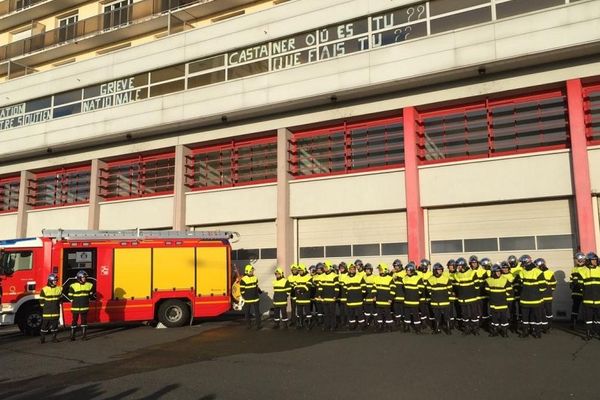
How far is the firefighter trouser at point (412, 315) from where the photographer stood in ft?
41.5

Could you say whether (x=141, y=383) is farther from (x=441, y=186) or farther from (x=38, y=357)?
(x=441, y=186)

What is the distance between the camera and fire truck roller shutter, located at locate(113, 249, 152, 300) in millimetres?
14664

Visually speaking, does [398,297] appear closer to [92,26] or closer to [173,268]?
[173,268]

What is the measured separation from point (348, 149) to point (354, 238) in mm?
3034

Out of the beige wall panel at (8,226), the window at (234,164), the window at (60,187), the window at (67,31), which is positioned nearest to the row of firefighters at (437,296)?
the window at (234,164)

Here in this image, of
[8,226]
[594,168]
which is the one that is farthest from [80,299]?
[8,226]

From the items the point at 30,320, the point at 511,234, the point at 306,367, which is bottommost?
the point at 306,367

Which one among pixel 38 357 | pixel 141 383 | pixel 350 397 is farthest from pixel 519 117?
pixel 38 357

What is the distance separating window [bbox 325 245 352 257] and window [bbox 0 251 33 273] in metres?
9.09

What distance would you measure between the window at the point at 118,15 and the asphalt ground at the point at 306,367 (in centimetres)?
1701

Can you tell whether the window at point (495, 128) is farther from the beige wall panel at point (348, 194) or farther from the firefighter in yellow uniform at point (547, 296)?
the firefighter in yellow uniform at point (547, 296)

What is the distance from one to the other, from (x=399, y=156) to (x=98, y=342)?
34.5 ft

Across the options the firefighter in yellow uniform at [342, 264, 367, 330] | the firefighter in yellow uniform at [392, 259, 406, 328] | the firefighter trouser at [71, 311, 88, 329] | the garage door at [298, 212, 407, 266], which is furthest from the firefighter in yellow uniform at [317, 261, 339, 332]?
the firefighter trouser at [71, 311, 88, 329]

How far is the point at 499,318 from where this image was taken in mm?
11625
